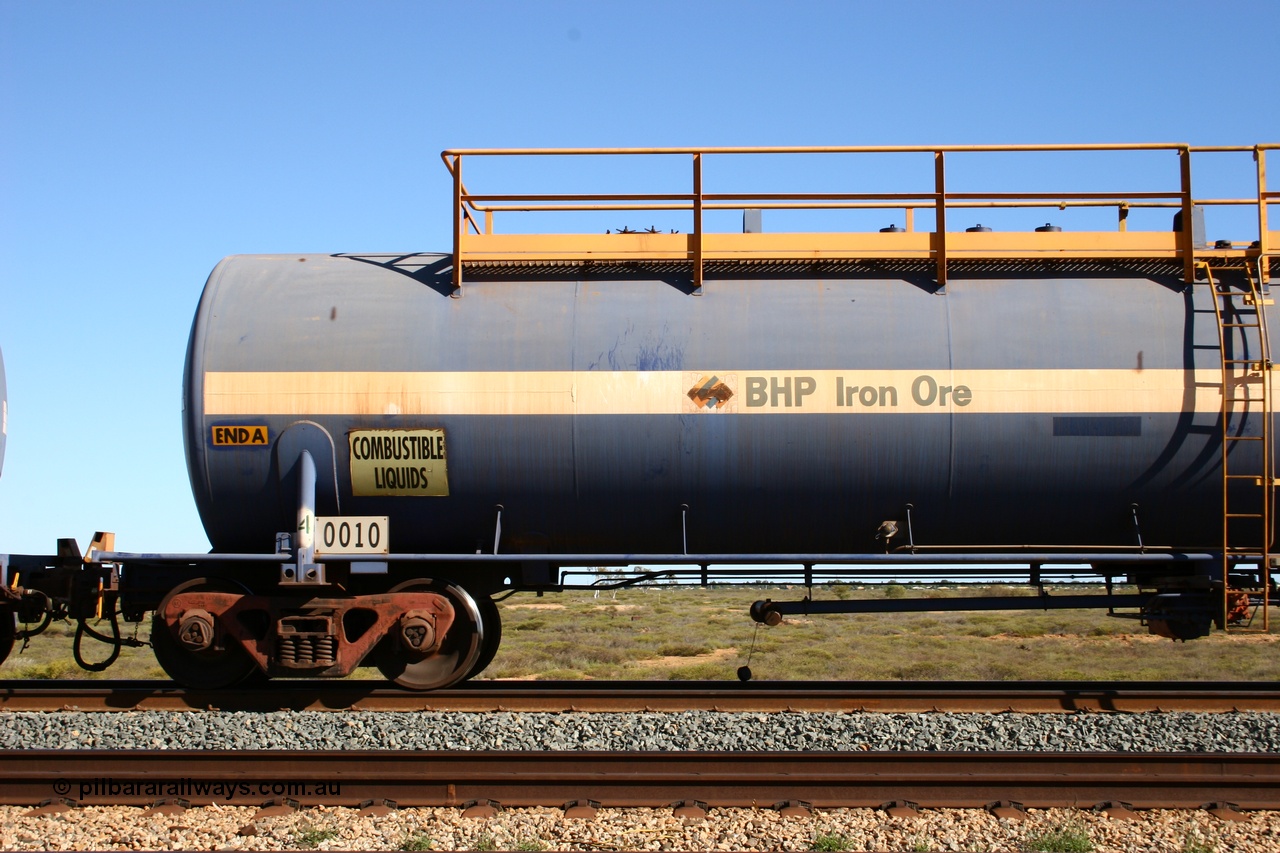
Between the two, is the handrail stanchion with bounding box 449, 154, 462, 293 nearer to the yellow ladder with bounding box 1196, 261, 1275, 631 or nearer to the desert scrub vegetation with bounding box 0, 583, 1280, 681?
the desert scrub vegetation with bounding box 0, 583, 1280, 681

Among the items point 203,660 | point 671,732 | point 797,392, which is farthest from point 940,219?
point 203,660

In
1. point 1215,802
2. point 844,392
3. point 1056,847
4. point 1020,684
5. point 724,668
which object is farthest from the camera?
point 724,668

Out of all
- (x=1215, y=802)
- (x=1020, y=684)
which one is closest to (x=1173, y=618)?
(x=1020, y=684)

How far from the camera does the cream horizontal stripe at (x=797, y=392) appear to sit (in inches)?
377

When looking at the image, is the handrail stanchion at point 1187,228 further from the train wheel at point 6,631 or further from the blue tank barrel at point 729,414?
the train wheel at point 6,631

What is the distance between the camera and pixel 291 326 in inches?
394

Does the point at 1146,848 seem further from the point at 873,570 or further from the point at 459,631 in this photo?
the point at 459,631

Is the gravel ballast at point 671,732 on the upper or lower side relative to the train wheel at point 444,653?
lower

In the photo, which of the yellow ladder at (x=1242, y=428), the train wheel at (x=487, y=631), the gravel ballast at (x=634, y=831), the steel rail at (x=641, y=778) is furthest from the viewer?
the train wheel at (x=487, y=631)

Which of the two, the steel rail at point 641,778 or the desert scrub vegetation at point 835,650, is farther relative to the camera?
the desert scrub vegetation at point 835,650

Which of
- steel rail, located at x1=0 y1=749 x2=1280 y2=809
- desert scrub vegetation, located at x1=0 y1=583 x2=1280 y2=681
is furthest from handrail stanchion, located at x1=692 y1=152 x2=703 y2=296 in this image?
steel rail, located at x1=0 y1=749 x2=1280 y2=809

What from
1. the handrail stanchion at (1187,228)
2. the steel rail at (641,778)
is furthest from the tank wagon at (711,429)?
the steel rail at (641,778)

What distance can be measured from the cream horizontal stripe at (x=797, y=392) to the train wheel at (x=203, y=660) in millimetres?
2137

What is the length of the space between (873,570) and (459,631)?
4104 mm
